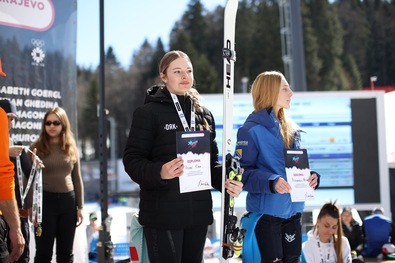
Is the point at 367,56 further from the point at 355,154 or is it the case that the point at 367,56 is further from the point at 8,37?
the point at 8,37

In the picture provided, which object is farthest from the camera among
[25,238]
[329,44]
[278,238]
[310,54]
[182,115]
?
[329,44]

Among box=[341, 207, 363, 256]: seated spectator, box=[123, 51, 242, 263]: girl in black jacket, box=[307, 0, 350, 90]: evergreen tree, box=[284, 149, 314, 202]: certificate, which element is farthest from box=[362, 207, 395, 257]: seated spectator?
box=[307, 0, 350, 90]: evergreen tree

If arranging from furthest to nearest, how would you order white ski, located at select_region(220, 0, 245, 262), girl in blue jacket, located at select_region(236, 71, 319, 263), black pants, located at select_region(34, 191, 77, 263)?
black pants, located at select_region(34, 191, 77, 263), girl in blue jacket, located at select_region(236, 71, 319, 263), white ski, located at select_region(220, 0, 245, 262)

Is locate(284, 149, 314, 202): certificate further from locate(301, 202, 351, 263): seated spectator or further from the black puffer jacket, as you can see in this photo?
locate(301, 202, 351, 263): seated spectator

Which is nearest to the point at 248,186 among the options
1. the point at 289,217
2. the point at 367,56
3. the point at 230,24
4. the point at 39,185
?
the point at 289,217

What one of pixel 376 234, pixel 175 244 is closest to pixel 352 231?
pixel 376 234

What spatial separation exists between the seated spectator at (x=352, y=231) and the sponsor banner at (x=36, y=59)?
3291 millimetres

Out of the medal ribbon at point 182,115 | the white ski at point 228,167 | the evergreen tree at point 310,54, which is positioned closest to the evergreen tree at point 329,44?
the evergreen tree at point 310,54

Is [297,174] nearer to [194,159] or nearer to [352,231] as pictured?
[194,159]

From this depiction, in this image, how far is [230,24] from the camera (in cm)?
336

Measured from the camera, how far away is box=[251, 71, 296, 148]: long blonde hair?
12.1ft

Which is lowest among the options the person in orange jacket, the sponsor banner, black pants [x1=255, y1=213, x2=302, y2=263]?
black pants [x1=255, y1=213, x2=302, y2=263]

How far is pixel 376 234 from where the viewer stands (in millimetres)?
6879

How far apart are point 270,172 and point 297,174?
166 millimetres
